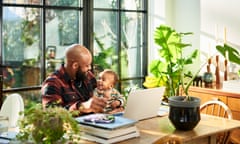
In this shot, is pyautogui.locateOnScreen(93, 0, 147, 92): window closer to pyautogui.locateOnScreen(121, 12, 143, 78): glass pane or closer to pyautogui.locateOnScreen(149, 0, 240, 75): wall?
pyautogui.locateOnScreen(121, 12, 143, 78): glass pane

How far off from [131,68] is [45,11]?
1479 mm

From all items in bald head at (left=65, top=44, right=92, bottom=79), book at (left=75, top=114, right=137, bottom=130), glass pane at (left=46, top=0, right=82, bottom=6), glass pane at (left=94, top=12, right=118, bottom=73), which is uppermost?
glass pane at (left=46, top=0, right=82, bottom=6)

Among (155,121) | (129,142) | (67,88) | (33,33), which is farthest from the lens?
(33,33)

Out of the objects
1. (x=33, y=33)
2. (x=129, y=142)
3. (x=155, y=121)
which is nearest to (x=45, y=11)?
(x=33, y=33)

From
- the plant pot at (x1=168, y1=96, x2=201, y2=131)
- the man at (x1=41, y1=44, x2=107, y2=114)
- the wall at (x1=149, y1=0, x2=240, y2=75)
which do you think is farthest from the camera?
the wall at (x1=149, y1=0, x2=240, y2=75)

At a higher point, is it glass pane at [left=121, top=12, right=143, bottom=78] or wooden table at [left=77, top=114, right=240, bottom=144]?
glass pane at [left=121, top=12, right=143, bottom=78]

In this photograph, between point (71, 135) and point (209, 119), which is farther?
point (209, 119)

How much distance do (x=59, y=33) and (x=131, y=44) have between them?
1.14 m

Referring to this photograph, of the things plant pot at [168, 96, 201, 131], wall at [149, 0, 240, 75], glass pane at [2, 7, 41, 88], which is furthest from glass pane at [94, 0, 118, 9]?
plant pot at [168, 96, 201, 131]

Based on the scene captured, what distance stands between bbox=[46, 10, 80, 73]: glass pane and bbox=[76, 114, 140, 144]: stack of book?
2050mm

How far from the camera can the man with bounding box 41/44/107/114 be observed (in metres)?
3.14

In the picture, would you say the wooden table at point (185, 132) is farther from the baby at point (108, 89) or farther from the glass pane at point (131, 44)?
the glass pane at point (131, 44)

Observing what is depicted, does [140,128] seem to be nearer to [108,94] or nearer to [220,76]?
[108,94]

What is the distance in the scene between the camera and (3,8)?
4.05 meters
